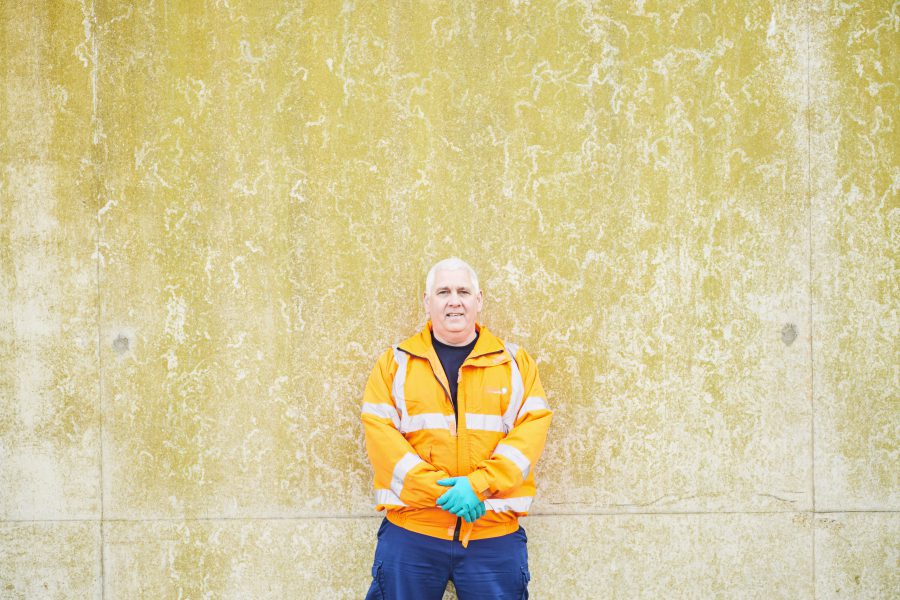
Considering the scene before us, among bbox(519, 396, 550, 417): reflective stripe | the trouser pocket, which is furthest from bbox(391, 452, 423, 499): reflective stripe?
the trouser pocket

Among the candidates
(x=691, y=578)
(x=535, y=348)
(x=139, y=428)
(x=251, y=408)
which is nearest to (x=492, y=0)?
(x=535, y=348)

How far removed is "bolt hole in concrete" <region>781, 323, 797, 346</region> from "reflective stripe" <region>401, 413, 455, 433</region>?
159 centimetres

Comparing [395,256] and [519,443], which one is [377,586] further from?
→ [395,256]

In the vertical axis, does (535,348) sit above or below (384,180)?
below

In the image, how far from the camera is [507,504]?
2543 mm

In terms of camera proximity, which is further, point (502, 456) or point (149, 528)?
point (149, 528)

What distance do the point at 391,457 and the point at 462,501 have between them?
302 millimetres

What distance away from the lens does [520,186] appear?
3.07 meters

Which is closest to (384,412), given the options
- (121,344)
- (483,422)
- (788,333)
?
(483,422)

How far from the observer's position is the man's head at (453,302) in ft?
8.64

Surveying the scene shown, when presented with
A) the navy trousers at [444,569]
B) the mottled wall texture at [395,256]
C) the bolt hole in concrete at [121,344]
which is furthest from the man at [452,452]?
the bolt hole in concrete at [121,344]

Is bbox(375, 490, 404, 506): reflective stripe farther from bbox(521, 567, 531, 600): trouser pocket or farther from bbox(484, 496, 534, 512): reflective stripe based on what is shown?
bbox(521, 567, 531, 600): trouser pocket

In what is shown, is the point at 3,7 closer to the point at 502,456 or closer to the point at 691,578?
the point at 502,456

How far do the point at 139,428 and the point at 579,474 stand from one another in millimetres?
1936
